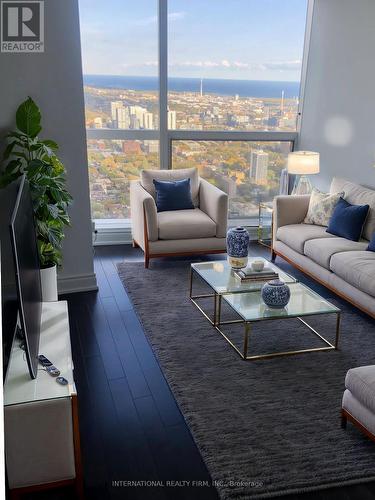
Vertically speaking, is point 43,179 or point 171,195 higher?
point 43,179

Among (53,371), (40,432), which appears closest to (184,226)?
(53,371)

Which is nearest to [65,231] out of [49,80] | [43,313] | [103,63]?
[49,80]

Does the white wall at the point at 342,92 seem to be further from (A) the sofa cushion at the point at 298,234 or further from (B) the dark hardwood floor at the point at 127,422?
(B) the dark hardwood floor at the point at 127,422

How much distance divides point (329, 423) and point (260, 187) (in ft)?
12.7

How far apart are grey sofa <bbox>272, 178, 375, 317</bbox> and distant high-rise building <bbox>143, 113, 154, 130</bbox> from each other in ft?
5.58

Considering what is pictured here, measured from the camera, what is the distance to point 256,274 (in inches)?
152

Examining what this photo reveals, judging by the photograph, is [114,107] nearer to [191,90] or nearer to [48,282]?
[191,90]

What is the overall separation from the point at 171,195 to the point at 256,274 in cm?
170

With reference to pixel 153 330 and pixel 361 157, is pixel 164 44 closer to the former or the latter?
pixel 361 157

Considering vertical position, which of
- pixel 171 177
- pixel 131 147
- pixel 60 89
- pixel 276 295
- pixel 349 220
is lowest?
pixel 276 295

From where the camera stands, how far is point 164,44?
5.41 metres

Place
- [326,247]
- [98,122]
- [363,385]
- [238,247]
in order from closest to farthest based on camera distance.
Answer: [363,385] < [238,247] < [326,247] < [98,122]

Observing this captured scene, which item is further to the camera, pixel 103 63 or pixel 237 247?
pixel 103 63

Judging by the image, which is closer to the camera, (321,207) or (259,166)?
(321,207)
